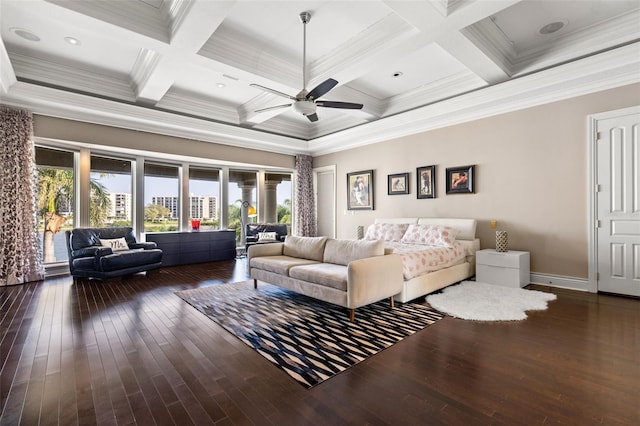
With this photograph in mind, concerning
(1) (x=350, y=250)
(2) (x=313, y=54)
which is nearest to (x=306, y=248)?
(1) (x=350, y=250)

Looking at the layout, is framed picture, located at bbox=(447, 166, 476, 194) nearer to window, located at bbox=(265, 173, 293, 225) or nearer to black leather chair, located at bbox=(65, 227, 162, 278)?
window, located at bbox=(265, 173, 293, 225)

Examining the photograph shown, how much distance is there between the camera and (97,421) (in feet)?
5.43

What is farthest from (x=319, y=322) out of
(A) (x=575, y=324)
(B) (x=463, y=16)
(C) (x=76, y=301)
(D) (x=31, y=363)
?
(B) (x=463, y=16)

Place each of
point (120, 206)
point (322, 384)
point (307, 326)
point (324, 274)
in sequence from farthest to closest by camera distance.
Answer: point (120, 206), point (324, 274), point (307, 326), point (322, 384)

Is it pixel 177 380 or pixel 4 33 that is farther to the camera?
pixel 4 33

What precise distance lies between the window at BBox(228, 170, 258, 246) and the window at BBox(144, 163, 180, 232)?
134cm

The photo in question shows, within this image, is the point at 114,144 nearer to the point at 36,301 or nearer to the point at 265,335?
the point at 36,301

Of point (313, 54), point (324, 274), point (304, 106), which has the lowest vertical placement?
point (324, 274)

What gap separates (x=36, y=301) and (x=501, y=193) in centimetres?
690

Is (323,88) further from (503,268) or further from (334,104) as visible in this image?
(503,268)

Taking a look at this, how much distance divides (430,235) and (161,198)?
591 cm

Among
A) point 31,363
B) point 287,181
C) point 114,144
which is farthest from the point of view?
point 287,181

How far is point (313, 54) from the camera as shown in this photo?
167 inches

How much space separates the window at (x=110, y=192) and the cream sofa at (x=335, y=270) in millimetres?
3647
